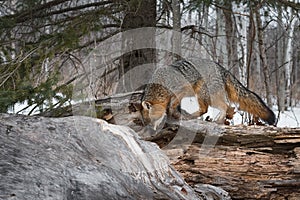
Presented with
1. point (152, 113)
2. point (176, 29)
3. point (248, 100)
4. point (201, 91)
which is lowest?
point (152, 113)

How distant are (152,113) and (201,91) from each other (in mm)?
696

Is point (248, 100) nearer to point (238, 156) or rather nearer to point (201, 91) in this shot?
point (201, 91)

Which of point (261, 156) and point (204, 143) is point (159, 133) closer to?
point (204, 143)

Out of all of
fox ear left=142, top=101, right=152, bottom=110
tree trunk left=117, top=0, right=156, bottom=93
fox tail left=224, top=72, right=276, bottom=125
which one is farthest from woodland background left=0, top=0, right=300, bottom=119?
fox tail left=224, top=72, right=276, bottom=125

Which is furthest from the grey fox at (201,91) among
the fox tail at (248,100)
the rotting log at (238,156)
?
the rotting log at (238,156)

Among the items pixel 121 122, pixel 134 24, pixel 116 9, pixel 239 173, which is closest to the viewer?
pixel 239 173

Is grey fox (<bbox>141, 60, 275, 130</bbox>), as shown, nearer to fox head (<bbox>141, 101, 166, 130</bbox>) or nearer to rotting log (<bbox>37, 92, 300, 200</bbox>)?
fox head (<bbox>141, 101, 166, 130</bbox>)

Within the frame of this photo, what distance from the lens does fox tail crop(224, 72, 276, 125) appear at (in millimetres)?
3957

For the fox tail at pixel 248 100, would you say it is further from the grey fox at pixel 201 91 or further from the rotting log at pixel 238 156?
the rotting log at pixel 238 156

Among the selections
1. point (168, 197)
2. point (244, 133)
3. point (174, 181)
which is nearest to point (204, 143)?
point (244, 133)

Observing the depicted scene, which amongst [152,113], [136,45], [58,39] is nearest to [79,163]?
[152,113]

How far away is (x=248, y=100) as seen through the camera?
4.06 metres

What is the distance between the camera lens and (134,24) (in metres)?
5.23

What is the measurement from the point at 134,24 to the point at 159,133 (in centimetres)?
233
